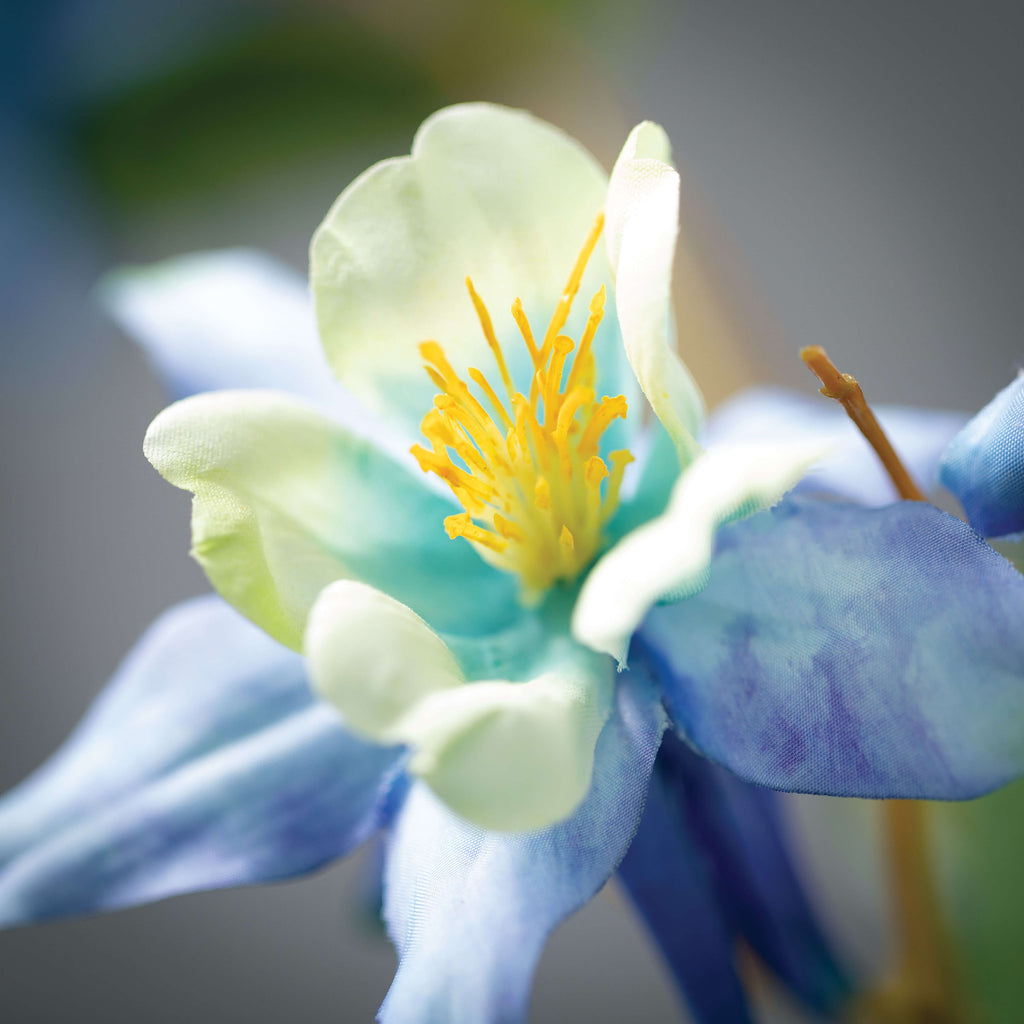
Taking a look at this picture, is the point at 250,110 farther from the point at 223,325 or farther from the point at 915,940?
the point at 915,940

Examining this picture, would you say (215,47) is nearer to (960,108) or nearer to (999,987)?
(960,108)

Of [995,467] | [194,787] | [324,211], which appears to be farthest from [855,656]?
[324,211]

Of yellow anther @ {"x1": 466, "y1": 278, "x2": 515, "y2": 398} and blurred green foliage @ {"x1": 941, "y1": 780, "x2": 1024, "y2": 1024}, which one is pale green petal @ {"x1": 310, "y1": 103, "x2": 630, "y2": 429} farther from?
blurred green foliage @ {"x1": 941, "y1": 780, "x2": 1024, "y2": 1024}

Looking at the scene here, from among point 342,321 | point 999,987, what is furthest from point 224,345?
point 999,987

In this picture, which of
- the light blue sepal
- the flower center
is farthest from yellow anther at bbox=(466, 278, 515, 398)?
the light blue sepal

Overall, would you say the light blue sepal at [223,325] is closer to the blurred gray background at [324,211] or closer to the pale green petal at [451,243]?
the pale green petal at [451,243]

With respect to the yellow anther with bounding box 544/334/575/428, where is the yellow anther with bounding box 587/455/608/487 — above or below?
below

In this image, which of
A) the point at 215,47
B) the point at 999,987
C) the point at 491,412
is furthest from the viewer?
the point at 215,47
